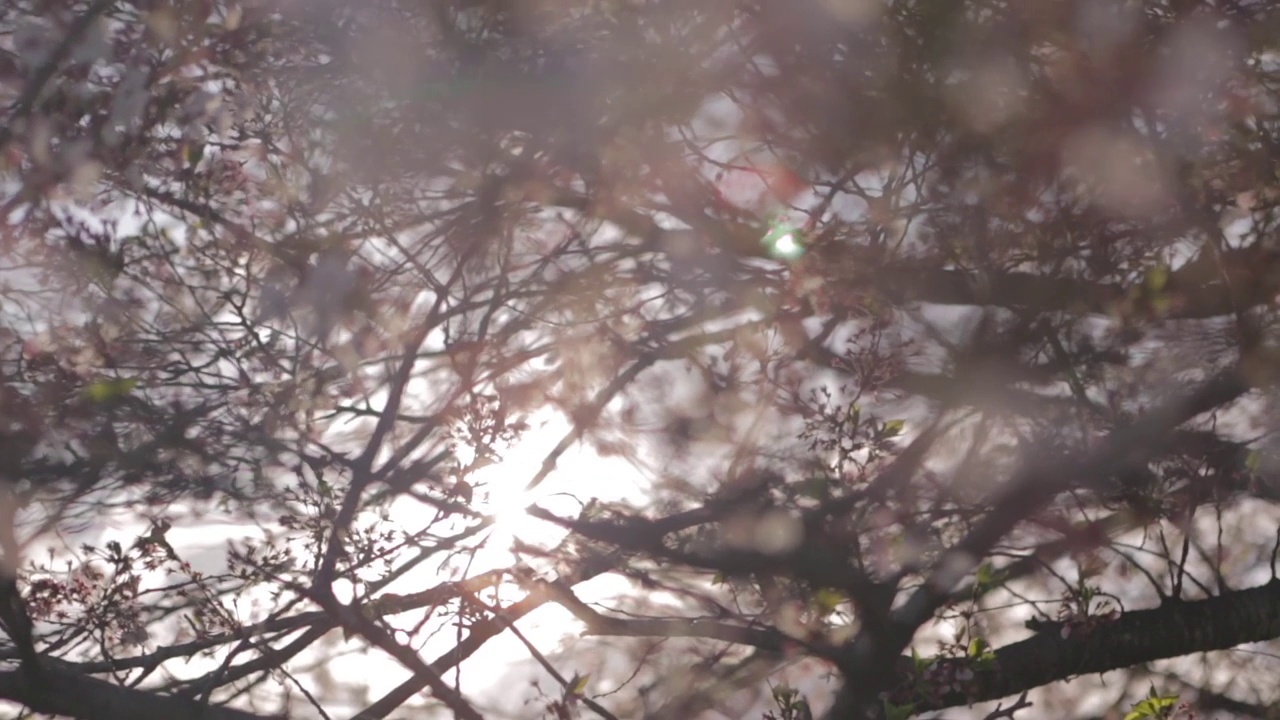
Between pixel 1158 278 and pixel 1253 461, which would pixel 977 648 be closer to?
pixel 1253 461

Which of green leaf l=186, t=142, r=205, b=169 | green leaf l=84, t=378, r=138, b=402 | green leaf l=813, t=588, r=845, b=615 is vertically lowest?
green leaf l=813, t=588, r=845, b=615

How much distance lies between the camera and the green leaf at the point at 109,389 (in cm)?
218

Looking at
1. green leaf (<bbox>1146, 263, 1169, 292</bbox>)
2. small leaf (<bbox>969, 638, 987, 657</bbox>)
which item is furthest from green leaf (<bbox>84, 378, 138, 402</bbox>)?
green leaf (<bbox>1146, 263, 1169, 292</bbox>)

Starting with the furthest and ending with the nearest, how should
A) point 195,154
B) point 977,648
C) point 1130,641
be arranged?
point 1130,641, point 195,154, point 977,648

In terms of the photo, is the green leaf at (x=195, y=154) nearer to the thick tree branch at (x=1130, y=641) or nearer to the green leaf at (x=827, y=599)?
the green leaf at (x=827, y=599)

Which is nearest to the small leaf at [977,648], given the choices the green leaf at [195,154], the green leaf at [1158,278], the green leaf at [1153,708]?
the green leaf at [1153,708]

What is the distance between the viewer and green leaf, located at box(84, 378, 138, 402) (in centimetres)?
218

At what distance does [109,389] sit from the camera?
2.19 metres

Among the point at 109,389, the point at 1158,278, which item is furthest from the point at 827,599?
the point at 109,389

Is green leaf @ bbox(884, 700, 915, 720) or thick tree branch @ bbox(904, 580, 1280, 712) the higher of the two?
thick tree branch @ bbox(904, 580, 1280, 712)

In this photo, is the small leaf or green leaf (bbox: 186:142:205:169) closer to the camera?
the small leaf

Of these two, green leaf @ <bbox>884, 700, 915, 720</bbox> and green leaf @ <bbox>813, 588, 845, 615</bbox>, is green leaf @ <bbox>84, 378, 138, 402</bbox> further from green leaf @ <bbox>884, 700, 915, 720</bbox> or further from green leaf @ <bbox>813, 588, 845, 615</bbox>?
green leaf @ <bbox>884, 700, 915, 720</bbox>

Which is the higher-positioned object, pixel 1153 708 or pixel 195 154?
pixel 195 154

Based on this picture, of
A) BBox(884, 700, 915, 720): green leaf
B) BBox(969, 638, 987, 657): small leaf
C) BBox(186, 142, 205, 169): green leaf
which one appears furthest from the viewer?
BBox(186, 142, 205, 169): green leaf
